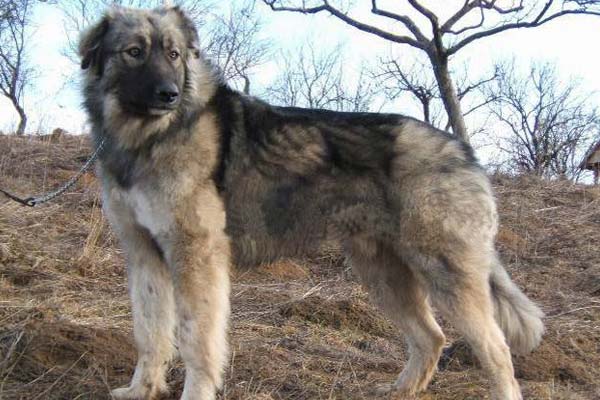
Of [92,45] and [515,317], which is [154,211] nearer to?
[92,45]

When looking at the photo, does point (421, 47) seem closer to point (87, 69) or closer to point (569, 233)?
point (569, 233)

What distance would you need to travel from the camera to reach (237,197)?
13.8 feet

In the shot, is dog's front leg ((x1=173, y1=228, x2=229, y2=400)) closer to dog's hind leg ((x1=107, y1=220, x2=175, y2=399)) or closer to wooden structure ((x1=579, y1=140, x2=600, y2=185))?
dog's hind leg ((x1=107, y1=220, x2=175, y2=399))

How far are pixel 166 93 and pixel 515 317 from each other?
2536mm

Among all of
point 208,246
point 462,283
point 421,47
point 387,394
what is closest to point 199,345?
point 208,246

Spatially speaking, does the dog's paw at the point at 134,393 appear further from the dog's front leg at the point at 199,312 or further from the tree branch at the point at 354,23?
the tree branch at the point at 354,23

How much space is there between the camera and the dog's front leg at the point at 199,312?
3867mm

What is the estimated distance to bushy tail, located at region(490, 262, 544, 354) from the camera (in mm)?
4277

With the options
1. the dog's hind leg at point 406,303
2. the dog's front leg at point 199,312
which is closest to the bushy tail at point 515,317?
the dog's hind leg at point 406,303

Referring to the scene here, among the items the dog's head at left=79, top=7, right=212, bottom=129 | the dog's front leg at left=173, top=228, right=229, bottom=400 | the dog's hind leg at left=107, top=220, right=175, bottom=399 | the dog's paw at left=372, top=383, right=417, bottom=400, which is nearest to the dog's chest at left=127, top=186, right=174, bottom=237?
the dog's front leg at left=173, top=228, right=229, bottom=400

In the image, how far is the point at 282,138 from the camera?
432 cm

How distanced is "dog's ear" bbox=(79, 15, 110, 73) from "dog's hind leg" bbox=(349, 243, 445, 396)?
6.63 feet

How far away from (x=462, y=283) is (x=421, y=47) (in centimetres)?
1712

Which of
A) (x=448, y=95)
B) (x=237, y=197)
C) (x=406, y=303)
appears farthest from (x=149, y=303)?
(x=448, y=95)
